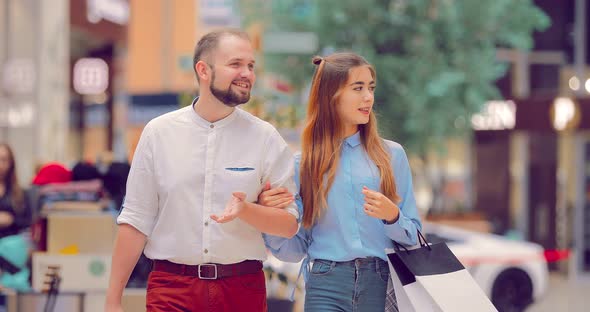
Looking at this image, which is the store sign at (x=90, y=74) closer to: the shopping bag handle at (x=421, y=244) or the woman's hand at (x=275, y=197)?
the shopping bag handle at (x=421, y=244)

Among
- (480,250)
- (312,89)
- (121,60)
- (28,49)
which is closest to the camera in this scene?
(312,89)

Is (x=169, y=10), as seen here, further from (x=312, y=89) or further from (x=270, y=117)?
(x=312, y=89)

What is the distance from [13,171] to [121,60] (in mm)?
15258

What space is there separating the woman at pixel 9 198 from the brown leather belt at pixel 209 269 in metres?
3.90

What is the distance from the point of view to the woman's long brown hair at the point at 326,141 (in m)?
3.74

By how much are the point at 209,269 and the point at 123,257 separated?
0.99 feet

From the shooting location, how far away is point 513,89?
19.5 meters

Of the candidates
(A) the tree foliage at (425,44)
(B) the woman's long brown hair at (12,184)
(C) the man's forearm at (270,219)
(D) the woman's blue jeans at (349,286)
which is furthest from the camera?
(A) the tree foliage at (425,44)

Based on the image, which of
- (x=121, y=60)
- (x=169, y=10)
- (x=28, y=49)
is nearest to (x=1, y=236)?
(x=28, y=49)

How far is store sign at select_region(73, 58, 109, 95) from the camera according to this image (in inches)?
824

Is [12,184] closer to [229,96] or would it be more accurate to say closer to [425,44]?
[229,96]

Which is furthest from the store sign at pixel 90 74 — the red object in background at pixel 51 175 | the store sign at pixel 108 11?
the red object in background at pixel 51 175

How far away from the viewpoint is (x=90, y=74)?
2105 centimetres

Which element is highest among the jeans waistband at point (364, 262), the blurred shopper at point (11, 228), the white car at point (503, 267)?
the jeans waistband at point (364, 262)
